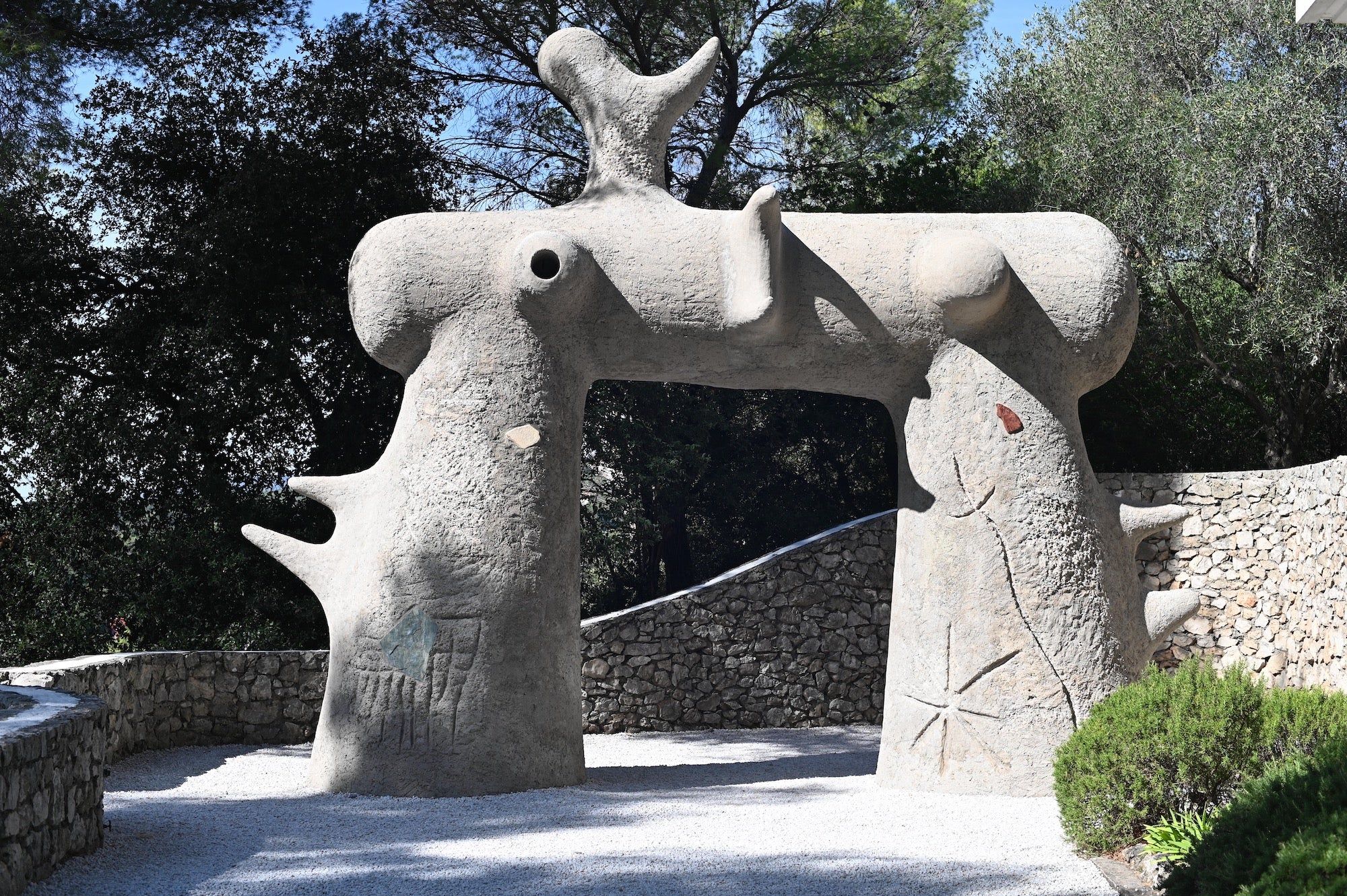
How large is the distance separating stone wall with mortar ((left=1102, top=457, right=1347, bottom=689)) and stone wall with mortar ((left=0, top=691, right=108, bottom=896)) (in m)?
8.46

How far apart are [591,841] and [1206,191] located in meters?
9.49

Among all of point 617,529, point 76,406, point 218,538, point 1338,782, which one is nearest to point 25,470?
point 76,406

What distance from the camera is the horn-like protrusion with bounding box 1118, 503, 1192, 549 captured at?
276 inches

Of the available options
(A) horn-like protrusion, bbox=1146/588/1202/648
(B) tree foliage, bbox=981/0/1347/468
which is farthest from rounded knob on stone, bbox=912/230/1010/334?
(B) tree foliage, bbox=981/0/1347/468

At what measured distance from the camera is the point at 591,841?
536 centimetres

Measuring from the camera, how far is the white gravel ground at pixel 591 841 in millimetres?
4590

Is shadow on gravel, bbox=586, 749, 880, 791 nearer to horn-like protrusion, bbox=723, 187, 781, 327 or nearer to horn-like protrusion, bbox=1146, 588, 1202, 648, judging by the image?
horn-like protrusion, bbox=1146, 588, 1202, 648

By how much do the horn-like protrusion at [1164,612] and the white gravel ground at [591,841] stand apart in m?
1.38

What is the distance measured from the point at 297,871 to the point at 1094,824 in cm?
323

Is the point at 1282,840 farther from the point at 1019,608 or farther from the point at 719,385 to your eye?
the point at 719,385

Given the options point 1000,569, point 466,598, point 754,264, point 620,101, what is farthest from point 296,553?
point 1000,569

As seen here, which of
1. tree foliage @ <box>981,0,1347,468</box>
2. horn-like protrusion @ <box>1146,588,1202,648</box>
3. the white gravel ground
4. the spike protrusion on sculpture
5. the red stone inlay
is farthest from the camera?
tree foliage @ <box>981,0,1347,468</box>

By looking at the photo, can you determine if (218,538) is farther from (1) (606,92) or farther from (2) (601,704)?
(1) (606,92)

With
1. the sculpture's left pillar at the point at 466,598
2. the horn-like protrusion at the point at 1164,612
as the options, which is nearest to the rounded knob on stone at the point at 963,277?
the horn-like protrusion at the point at 1164,612
